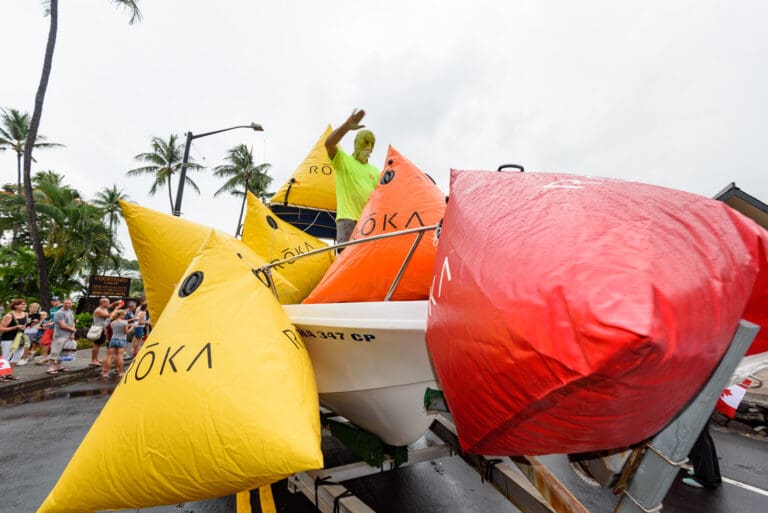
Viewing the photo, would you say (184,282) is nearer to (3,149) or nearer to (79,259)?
(79,259)

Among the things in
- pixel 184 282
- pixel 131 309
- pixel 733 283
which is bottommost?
pixel 131 309

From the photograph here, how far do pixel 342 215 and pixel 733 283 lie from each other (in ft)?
8.85

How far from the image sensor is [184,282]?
1973mm

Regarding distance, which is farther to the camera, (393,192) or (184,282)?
(393,192)

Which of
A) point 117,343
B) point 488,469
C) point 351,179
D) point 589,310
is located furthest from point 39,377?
point 589,310

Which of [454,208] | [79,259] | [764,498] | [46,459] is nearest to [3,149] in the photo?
[79,259]

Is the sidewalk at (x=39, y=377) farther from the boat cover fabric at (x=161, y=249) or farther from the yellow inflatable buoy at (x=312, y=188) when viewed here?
the yellow inflatable buoy at (x=312, y=188)

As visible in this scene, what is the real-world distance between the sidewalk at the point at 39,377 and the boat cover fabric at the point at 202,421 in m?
6.29

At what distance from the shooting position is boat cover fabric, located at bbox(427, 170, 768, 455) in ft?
2.00

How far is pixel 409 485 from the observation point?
132 inches

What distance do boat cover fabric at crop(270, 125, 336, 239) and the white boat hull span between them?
8.30 ft

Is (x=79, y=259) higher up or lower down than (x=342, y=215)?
lower down

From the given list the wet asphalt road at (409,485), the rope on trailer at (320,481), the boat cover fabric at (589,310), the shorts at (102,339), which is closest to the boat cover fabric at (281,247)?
the rope on trailer at (320,481)

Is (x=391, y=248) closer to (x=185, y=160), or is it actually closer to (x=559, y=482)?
(x=559, y=482)
